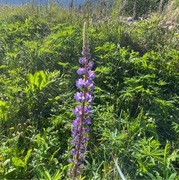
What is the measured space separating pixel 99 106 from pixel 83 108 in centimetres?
110

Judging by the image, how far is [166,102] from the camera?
287cm

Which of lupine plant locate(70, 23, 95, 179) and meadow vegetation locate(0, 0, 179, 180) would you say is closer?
lupine plant locate(70, 23, 95, 179)

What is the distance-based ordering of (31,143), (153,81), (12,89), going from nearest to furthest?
(31,143)
(12,89)
(153,81)

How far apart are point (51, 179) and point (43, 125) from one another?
34.1 inches

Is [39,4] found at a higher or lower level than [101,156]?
higher

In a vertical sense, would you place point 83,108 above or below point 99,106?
above

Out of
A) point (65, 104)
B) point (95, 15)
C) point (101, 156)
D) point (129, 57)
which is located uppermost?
point (95, 15)

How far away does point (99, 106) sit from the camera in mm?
2758

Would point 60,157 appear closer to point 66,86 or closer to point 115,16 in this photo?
point 66,86

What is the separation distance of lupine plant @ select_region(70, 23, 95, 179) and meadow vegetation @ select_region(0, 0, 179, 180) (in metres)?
0.30

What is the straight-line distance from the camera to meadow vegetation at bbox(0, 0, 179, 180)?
2.18 meters

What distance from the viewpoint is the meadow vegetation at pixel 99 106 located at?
218 cm

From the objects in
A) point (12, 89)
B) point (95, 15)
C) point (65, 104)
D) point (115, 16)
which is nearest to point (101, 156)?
point (65, 104)

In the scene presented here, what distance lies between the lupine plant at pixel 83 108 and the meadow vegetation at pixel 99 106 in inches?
12.0
